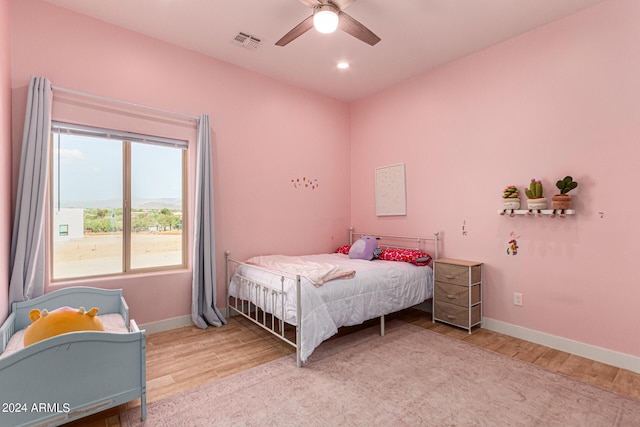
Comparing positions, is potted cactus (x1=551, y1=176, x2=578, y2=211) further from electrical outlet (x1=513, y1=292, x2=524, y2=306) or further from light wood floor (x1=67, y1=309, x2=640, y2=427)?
light wood floor (x1=67, y1=309, x2=640, y2=427)

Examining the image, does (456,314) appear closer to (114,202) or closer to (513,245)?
(513,245)

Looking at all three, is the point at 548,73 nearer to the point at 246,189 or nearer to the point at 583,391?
the point at 583,391

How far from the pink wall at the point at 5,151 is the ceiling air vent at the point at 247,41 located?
67.3 inches

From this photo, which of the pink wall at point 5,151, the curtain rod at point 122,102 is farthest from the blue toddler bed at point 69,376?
the curtain rod at point 122,102

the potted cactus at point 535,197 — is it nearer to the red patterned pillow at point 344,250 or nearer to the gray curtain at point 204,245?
the red patterned pillow at point 344,250

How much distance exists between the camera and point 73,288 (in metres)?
2.50

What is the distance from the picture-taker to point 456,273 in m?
3.29

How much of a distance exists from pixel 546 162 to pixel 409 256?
159cm

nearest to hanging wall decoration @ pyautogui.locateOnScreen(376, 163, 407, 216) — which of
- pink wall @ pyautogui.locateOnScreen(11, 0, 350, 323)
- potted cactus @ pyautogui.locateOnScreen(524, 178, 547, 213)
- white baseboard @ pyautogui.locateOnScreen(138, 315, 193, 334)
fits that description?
pink wall @ pyautogui.locateOnScreen(11, 0, 350, 323)

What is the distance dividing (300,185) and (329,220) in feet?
2.33

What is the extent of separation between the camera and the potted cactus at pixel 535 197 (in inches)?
110

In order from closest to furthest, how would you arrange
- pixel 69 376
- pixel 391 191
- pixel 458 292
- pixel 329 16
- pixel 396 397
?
pixel 69 376 < pixel 396 397 < pixel 329 16 < pixel 458 292 < pixel 391 191

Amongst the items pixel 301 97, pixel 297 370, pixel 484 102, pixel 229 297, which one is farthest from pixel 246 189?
pixel 484 102

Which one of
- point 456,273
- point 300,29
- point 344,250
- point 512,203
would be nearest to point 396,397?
point 456,273
